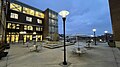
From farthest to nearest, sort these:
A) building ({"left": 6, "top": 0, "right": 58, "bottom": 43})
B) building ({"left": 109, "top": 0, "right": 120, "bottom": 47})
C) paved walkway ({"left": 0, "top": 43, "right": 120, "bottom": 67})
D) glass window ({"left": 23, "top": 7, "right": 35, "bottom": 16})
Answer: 1. glass window ({"left": 23, "top": 7, "right": 35, "bottom": 16})
2. building ({"left": 6, "top": 0, "right": 58, "bottom": 43})
3. building ({"left": 109, "top": 0, "right": 120, "bottom": 47})
4. paved walkway ({"left": 0, "top": 43, "right": 120, "bottom": 67})

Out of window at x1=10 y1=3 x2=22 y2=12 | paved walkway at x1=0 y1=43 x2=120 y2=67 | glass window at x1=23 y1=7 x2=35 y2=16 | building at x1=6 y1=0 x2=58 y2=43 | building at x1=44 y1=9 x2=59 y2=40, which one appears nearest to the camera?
paved walkway at x1=0 y1=43 x2=120 y2=67

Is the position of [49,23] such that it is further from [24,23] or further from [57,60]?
[57,60]

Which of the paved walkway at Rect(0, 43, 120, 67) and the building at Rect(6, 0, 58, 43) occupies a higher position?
the building at Rect(6, 0, 58, 43)

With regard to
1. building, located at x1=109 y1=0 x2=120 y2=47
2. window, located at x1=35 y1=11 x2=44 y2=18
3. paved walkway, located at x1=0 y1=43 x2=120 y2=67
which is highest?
window, located at x1=35 y1=11 x2=44 y2=18

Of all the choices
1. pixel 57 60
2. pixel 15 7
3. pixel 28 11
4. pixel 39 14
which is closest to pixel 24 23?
pixel 28 11

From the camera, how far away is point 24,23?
112 ft

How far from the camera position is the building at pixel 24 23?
30.1 metres

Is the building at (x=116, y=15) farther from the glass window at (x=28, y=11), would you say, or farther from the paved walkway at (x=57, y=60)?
the glass window at (x=28, y=11)

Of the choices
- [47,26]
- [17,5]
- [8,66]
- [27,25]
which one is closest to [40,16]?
[47,26]

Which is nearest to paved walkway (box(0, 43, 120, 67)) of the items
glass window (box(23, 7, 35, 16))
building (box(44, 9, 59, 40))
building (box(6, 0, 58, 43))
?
building (box(6, 0, 58, 43))

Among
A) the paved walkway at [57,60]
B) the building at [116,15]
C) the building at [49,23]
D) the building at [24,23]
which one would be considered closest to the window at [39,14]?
the building at [24,23]

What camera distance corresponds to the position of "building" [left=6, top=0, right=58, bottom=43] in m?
30.1

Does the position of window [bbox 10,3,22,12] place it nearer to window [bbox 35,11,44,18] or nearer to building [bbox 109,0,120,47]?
window [bbox 35,11,44,18]

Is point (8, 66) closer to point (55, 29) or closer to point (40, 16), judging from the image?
point (40, 16)
